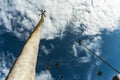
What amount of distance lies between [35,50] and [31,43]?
576 millimetres

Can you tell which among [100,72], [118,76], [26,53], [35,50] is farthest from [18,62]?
[100,72]

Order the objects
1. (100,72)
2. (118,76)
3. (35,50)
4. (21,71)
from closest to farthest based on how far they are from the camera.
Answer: (118,76) → (21,71) → (35,50) → (100,72)

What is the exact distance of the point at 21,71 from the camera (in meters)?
7.70

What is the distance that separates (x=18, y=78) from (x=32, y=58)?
1.74 metres

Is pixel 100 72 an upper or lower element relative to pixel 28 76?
lower

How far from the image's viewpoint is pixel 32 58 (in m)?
8.93

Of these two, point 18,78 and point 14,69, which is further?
point 14,69

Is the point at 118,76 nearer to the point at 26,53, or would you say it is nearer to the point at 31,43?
the point at 26,53

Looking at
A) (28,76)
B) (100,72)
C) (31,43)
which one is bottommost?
(100,72)

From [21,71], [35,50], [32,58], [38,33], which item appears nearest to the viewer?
[21,71]

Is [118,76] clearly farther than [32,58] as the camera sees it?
No

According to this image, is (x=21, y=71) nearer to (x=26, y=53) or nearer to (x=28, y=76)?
(x=28, y=76)

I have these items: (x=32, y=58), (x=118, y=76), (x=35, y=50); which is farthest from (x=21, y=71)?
(x=118, y=76)

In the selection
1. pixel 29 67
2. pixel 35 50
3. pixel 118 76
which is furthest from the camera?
pixel 35 50
